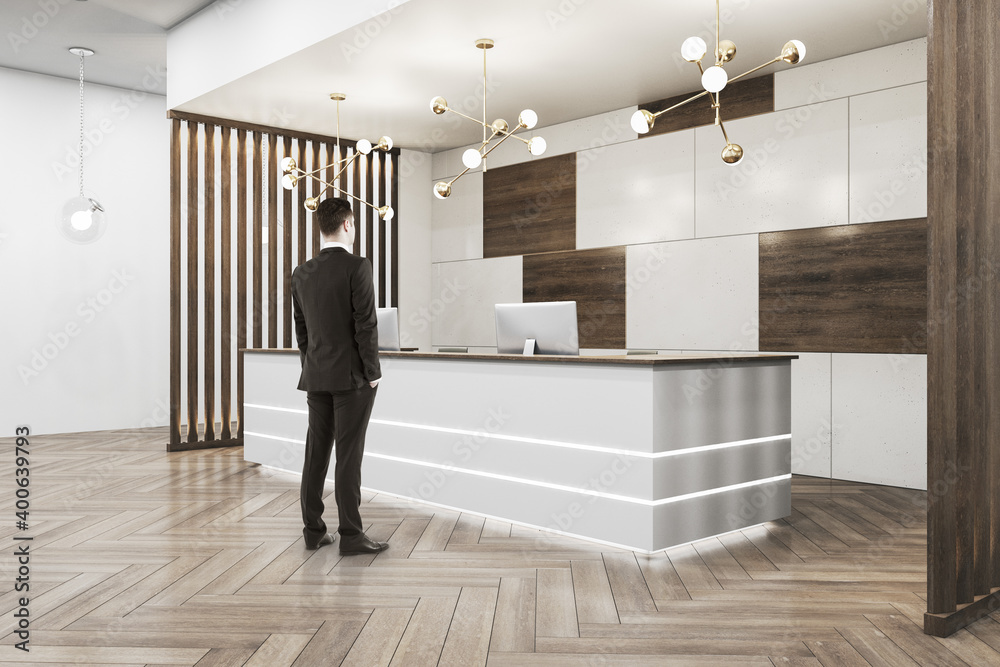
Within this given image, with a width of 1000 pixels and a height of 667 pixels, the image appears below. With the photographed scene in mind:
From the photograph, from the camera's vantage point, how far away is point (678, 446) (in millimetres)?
3672

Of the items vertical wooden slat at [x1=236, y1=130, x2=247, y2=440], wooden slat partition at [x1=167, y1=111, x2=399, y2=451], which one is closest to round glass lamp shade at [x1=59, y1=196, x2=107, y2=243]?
wooden slat partition at [x1=167, y1=111, x2=399, y2=451]

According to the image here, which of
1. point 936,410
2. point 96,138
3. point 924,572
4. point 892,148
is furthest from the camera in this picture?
point 96,138

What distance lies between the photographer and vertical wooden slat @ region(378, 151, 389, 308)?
27.2 ft

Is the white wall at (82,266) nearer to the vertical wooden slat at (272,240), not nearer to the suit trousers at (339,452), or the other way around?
the vertical wooden slat at (272,240)

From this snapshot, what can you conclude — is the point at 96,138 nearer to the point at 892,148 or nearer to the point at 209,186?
the point at 209,186

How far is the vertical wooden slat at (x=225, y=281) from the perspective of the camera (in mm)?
7172

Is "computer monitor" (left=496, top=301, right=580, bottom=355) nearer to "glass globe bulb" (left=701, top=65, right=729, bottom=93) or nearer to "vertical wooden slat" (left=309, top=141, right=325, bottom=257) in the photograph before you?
"glass globe bulb" (left=701, top=65, right=729, bottom=93)

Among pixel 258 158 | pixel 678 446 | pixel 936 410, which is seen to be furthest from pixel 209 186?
pixel 936 410

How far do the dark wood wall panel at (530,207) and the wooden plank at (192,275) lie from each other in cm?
279

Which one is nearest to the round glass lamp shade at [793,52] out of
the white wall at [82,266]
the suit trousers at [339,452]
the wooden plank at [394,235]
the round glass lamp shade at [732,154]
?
the round glass lamp shade at [732,154]

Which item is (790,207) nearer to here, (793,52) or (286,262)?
(793,52)

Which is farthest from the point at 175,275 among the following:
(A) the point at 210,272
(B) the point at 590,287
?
(B) the point at 590,287

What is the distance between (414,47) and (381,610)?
3.86 m

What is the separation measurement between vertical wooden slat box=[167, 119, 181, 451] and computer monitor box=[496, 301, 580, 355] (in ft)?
12.2
